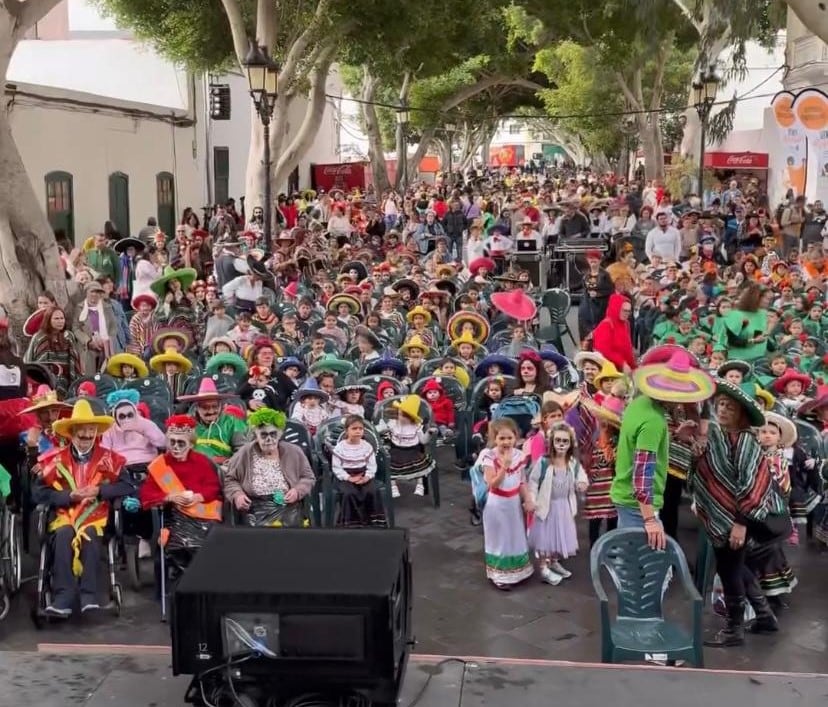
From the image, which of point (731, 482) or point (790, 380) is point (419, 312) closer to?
point (790, 380)

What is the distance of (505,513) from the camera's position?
786cm

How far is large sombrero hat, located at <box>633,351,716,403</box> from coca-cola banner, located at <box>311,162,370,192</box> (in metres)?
37.6

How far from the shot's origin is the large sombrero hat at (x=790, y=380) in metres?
9.42

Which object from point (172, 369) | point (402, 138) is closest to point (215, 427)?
point (172, 369)

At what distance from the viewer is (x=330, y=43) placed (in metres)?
23.8

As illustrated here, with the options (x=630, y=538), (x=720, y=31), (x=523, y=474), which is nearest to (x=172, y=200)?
(x=720, y=31)

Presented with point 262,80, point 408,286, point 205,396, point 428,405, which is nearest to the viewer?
point 205,396

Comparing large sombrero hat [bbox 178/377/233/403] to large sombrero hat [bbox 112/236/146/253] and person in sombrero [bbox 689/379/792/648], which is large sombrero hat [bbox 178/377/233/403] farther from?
large sombrero hat [bbox 112/236/146/253]

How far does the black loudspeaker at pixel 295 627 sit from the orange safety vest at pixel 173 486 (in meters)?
3.31

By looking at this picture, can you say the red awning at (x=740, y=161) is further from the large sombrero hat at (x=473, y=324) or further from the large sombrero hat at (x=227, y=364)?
the large sombrero hat at (x=227, y=364)

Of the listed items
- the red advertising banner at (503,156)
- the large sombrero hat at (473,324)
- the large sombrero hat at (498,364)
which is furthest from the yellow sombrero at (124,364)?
the red advertising banner at (503,156)

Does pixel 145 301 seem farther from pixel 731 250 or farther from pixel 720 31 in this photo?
pixel 731 250

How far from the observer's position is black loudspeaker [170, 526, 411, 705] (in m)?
3.90

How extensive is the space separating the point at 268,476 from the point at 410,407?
199cm
